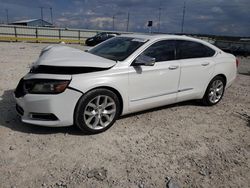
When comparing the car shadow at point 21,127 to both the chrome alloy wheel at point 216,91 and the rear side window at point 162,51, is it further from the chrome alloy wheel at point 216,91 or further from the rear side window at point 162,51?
the chrome alloy wheel at point 216,91

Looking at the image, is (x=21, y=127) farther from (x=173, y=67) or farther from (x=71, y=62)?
(x=173, y=67)

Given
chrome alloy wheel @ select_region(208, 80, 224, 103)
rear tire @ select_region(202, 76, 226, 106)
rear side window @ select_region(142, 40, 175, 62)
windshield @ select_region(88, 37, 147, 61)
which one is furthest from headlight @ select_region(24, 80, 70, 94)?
chrome alloy wheel @ select_region(208, 80, 224, 103)

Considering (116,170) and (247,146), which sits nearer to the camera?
(116,170)

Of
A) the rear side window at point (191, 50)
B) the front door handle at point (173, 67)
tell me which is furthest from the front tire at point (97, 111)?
the rear side window at point (191, 50)

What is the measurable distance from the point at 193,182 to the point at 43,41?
26.5 metres

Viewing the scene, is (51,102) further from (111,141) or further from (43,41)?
(43,41)

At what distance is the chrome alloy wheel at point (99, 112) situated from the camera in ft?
11.8

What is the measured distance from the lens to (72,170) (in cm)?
283

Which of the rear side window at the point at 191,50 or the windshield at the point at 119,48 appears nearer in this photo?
the windshield at the point at 119,48

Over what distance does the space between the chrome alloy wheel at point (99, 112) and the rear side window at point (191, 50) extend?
179 cm

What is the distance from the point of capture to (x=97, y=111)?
144 inches

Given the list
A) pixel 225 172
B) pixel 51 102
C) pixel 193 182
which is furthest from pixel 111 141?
pixel 225 172

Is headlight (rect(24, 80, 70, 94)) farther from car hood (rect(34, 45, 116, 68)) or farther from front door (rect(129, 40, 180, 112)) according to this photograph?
front door (rect(129, 40, 180, 112))

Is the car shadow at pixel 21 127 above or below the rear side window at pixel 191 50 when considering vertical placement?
below
